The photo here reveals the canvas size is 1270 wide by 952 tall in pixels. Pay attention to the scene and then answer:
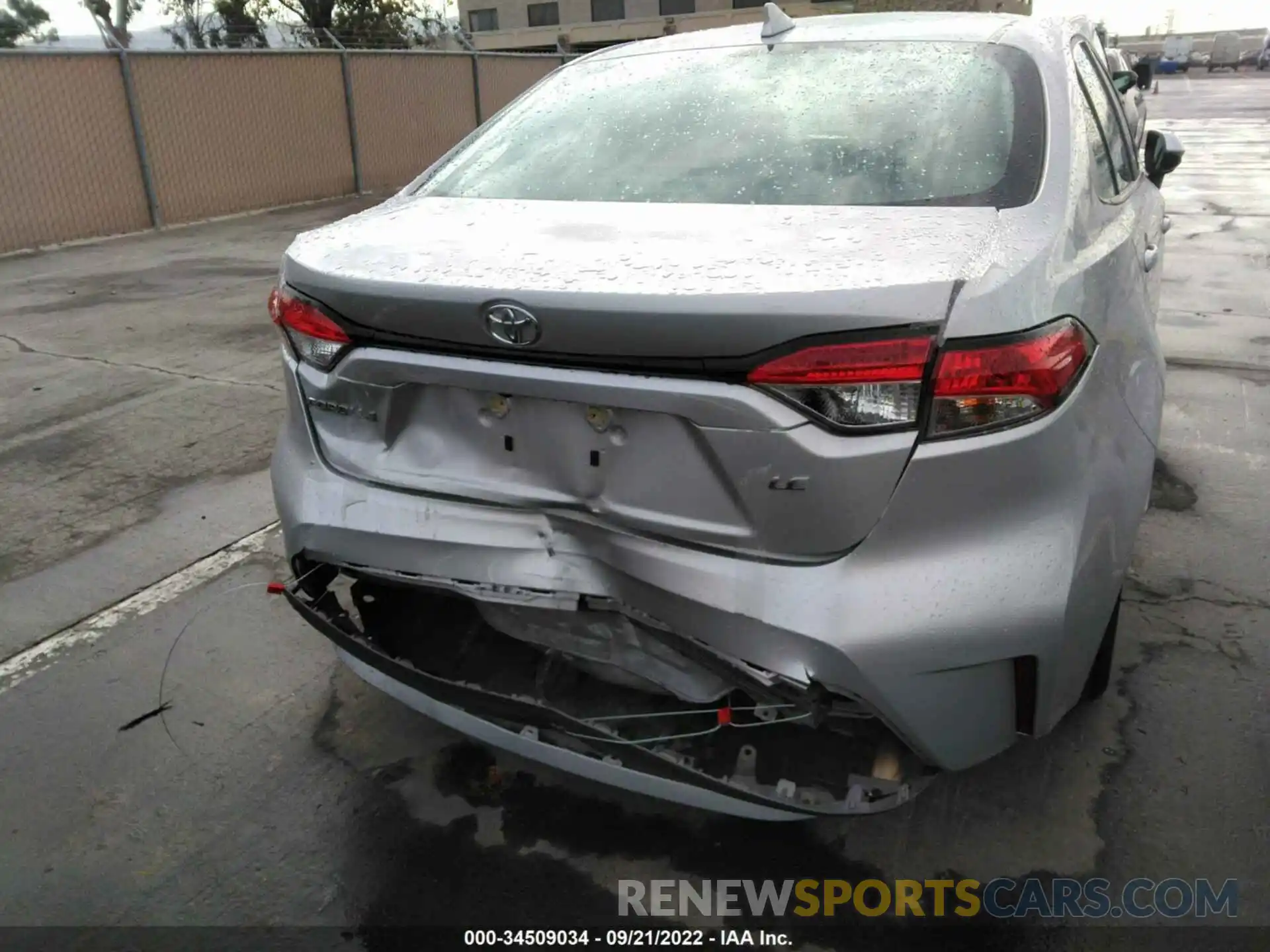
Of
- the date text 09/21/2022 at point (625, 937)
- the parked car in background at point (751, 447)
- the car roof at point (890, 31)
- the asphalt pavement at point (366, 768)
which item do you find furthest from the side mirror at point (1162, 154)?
the date text 09/21/2022 at point (625, 937)

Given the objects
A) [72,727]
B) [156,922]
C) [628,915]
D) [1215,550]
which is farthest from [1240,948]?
[72,727]

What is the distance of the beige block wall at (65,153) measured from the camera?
414 inches

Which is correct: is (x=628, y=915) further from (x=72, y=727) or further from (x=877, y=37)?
(x=877, y=37)

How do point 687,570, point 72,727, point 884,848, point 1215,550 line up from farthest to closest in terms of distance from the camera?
point 1215,550, point 72,727, point 884,848, point 687,570

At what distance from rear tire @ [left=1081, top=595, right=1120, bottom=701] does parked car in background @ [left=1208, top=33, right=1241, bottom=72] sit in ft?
245

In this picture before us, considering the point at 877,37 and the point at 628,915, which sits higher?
the point at 877,37

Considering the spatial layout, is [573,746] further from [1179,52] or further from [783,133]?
[1179,52]

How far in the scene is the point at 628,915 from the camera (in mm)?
2150

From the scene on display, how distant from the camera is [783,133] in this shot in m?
2.53

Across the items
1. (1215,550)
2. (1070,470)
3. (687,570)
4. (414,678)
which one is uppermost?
(1070,470)

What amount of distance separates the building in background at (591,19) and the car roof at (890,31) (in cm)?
4030

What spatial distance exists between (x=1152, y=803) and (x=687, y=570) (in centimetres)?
138

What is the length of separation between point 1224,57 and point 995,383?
76806 mm

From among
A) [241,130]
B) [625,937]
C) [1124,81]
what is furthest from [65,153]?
[625,937]
